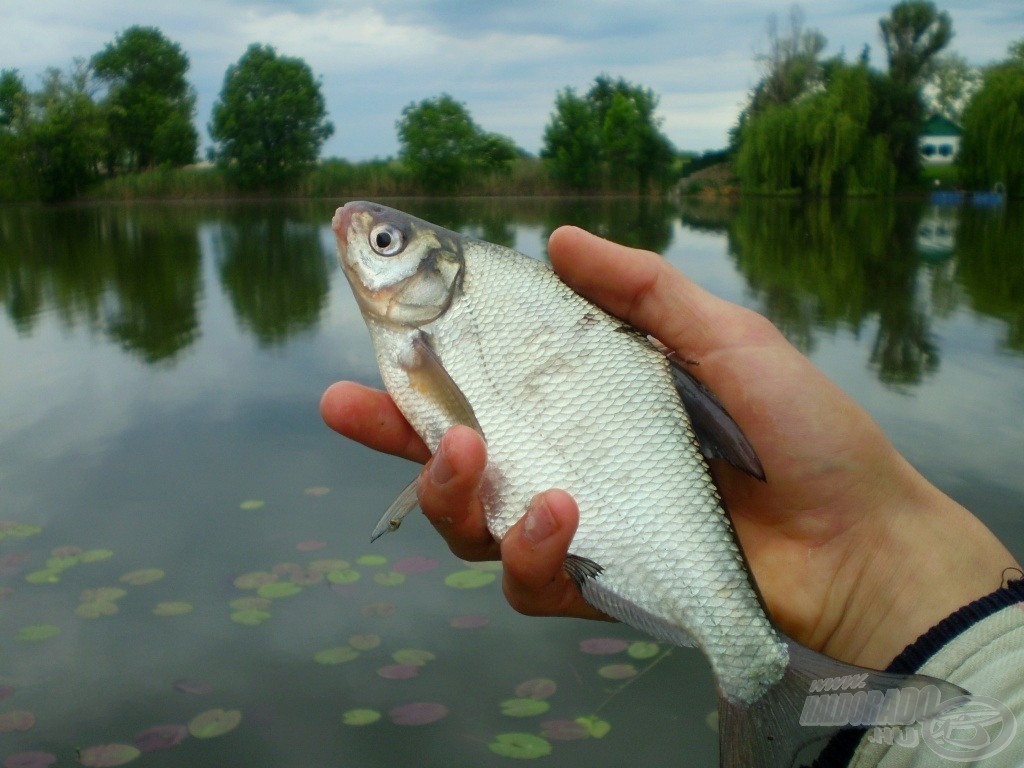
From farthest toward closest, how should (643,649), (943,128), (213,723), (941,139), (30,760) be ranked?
(941,139)
(943,128)
(643,649)
(213,723)
(30,760)

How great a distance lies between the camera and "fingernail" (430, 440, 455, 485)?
2.02 meters

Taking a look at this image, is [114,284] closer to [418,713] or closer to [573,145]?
[418,713]

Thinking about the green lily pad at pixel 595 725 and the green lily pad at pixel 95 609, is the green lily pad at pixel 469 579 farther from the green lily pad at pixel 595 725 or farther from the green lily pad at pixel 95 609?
the green lily pad at pixel 95 609

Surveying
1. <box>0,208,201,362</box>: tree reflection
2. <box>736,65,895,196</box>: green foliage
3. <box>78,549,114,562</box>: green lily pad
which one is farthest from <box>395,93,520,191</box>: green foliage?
<box>78,549,114,562</box>: green lily pad

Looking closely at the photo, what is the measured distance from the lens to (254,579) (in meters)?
4.55

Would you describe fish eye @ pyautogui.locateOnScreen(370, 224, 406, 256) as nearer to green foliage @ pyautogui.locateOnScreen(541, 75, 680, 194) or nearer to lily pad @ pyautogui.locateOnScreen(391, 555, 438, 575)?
lily pad @ pyautogui.locateOnScreen(391, 555, 438, 575)

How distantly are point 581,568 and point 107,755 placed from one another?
240 centimetres

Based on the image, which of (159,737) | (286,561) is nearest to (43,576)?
(286,561)

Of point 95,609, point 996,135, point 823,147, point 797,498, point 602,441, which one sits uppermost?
point 996,135

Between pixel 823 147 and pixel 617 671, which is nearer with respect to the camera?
pixel 617 671

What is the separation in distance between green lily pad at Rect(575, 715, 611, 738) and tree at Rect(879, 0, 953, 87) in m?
60.1

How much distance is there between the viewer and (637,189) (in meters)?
54.3

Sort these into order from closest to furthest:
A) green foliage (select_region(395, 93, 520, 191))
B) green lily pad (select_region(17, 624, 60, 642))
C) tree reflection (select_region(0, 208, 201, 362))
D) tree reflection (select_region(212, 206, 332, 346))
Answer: green lily pad (select_region(17, 624, 60, 642)) < tree reflection (select_region(0, 208, 201, 362)) < tree reflection (select_region(212, 206, 332, 346)) < green foliage (select_region(395, 93, 520, 191))

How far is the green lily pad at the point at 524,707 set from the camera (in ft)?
11.9
